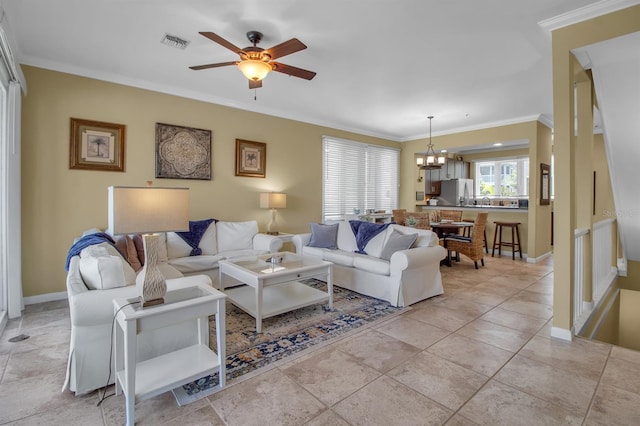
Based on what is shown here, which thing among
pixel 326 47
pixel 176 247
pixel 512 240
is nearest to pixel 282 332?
pixel 176 247

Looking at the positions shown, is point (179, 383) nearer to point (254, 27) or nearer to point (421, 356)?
point (421, 356)

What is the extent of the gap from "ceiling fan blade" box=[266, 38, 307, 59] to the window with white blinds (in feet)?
12.3

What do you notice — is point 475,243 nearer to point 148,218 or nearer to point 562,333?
point 562,333

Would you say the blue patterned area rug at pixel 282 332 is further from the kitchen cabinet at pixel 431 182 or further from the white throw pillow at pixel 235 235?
the kitchen cabinet at pixel 431 182

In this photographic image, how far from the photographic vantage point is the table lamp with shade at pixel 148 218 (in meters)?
1.81

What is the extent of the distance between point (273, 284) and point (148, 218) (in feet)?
4.70

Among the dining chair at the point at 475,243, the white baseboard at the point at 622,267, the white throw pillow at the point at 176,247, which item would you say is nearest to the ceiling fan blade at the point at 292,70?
the white throw pillow at the point at 176,247

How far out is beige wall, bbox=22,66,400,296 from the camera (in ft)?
11.8

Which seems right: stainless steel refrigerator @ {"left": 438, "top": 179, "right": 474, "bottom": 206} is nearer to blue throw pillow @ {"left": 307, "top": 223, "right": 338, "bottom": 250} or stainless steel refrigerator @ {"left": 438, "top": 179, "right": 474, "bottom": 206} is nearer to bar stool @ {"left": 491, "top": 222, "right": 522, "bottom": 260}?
bar stool @ {"left": 491, "top": 222, "right": 522, "bottom": 260}

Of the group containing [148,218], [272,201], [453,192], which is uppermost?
[453,192]

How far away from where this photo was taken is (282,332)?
288cm

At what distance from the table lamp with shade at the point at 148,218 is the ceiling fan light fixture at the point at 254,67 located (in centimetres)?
148

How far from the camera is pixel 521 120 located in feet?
19.7

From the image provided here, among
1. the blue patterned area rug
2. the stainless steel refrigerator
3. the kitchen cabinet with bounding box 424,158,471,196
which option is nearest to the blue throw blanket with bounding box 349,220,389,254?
the blue patterned area rug
